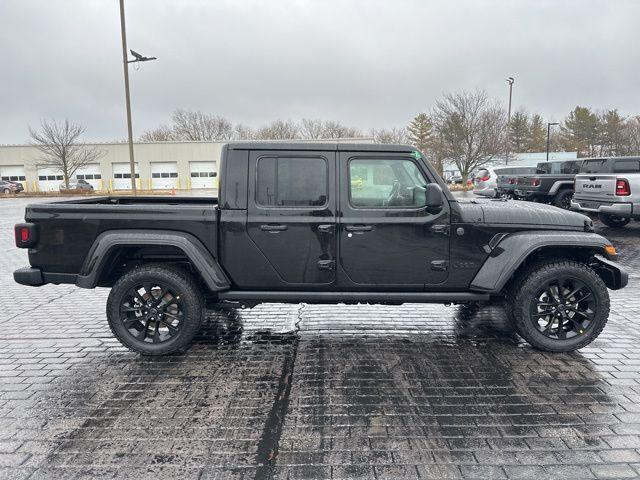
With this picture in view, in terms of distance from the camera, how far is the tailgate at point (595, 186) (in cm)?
1009

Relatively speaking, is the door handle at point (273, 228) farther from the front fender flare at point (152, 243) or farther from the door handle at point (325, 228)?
the front fender flare at point (152, 243)

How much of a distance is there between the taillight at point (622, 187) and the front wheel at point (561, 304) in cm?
734

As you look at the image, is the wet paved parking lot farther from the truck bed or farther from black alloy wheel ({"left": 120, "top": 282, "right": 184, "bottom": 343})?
the truck bed

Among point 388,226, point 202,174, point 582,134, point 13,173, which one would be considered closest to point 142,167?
point 202,174

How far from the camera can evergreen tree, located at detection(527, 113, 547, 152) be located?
5320 cm

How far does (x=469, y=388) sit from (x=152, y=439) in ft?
7.69

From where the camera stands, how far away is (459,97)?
2917cm

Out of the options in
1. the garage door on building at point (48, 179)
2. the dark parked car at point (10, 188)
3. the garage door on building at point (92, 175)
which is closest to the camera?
the dark parked car at point (10, 188)

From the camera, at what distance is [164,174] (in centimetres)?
4722

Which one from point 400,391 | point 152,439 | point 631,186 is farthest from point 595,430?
point 631,186

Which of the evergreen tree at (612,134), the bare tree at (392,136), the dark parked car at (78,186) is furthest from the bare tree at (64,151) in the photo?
the evergreen tree at (612,134)

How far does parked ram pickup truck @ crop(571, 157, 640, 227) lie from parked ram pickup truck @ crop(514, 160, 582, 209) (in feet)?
8.33

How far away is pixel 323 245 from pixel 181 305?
1.44 m

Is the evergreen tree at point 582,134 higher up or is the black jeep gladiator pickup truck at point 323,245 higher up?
the evergreen tree at point 582,134
